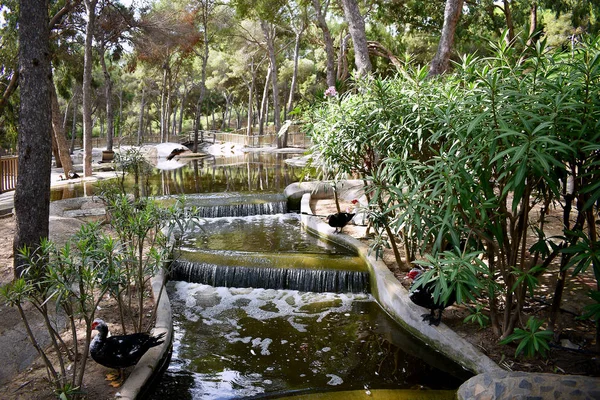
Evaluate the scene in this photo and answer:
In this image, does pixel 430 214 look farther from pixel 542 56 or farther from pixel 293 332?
pixel 293 332

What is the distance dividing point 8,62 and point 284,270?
459 inches

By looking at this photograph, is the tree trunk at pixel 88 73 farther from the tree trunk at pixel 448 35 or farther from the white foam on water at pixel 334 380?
the white foam on water at pixel 334 380

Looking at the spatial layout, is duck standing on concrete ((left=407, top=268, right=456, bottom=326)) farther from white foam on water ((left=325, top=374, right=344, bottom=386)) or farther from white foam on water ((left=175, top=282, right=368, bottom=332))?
white foam on water ((left=175, top=282, right=368, bottom=332))

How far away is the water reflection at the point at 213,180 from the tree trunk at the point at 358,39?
403cm

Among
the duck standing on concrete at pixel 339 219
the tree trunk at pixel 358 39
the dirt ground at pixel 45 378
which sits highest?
the tree trunk at pixel 358 39

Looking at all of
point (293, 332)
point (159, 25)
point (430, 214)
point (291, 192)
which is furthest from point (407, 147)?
point (159, 25)

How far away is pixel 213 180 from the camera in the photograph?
16.0 m

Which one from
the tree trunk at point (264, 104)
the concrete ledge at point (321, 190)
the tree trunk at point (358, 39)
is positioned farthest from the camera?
the tree trunk at point (264, 104)

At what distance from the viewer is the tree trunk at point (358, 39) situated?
8.79 metres

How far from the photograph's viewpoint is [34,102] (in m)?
4.98

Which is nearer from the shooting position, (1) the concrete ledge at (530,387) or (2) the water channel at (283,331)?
(1) the concrete ledge at (530,387)

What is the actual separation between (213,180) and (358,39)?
847cm

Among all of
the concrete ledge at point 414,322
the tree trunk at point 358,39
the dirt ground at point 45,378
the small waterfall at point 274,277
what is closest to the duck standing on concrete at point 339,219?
the concrete ledge at point 414,322

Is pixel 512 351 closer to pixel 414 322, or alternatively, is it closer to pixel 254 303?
pixel 414 322
